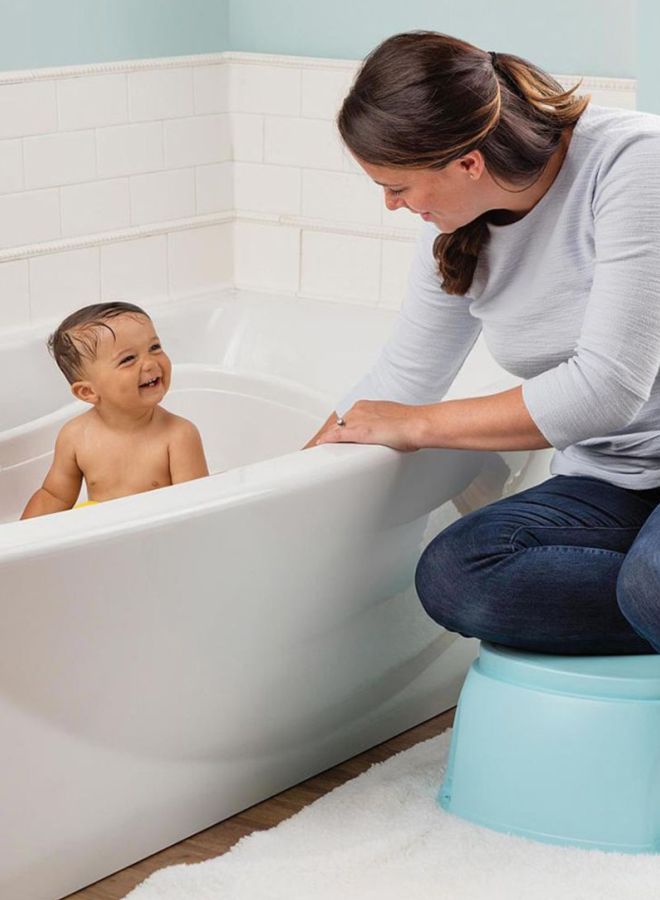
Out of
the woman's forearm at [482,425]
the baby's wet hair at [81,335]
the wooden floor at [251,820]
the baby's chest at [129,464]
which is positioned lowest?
the wooden floor at [251,820]

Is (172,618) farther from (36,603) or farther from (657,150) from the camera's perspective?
(657,150)

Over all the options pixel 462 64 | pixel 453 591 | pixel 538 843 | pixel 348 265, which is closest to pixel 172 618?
pixel 453 591

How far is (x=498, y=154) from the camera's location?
6.40 feet

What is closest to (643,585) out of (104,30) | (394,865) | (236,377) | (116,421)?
(394,865)

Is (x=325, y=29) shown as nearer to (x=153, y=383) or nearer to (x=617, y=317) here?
(x=153, y=383)

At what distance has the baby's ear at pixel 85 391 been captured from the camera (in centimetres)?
255

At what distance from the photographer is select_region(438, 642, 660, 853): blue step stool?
2.05 meters

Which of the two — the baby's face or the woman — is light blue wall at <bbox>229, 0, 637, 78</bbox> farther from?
the baby's face

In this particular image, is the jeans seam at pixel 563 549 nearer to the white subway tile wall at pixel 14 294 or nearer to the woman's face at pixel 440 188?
the woman's face at pixel 440 188

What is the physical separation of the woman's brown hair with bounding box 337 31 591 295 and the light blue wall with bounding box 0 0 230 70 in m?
1.22

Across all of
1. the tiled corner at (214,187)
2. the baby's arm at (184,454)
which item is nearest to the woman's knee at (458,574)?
the baby's arm at (184,454)

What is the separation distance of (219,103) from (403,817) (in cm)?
183

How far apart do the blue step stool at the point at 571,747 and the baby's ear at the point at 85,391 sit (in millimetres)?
847

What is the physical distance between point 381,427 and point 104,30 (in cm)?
140
